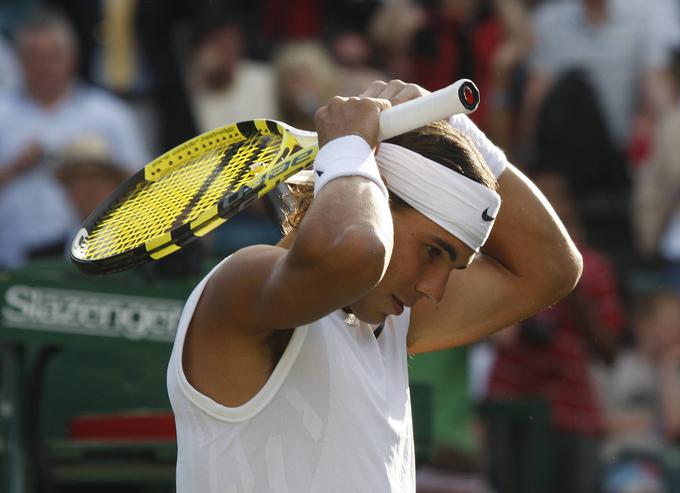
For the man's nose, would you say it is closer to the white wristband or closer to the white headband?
the white headband

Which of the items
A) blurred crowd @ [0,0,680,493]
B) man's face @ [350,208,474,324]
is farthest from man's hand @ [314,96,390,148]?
blurred crowd @ [0,0,680,493]

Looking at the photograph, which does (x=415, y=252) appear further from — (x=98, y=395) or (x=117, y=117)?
(x=117, y=117)

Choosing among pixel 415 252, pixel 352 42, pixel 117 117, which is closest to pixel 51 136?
pixel 117 117

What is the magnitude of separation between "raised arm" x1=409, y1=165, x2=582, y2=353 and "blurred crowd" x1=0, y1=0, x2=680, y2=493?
102 inches

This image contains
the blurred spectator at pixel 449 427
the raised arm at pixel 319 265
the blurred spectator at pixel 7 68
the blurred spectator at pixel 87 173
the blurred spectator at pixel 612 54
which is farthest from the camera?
the blurred spectator at pixel 612 54

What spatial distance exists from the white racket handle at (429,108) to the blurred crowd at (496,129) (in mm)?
3388

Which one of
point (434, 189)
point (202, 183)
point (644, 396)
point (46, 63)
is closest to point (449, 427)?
point (644, 396)

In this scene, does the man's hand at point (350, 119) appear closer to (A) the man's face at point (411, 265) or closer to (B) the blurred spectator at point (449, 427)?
(A) the man's face at point (411, 265)

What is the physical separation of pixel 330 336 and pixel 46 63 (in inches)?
209

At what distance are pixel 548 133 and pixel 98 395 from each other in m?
4.19

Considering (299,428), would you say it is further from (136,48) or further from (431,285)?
(136,48)

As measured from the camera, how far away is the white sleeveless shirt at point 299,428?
2.89m

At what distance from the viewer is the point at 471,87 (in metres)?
2.80

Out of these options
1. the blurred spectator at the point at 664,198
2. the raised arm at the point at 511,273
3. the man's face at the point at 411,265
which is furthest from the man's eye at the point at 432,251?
the blurred spectator at the point at 664,198
